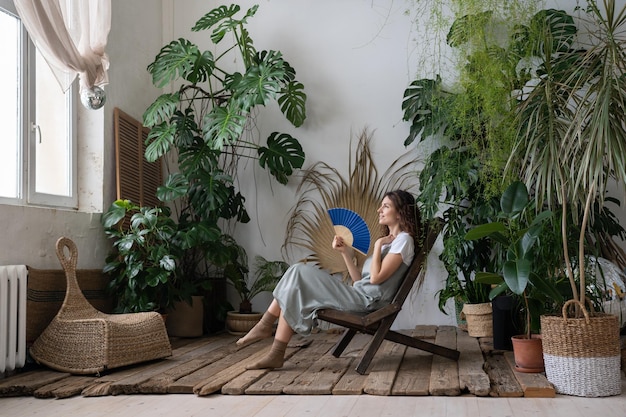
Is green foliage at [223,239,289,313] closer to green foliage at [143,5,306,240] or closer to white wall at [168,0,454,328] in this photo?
white wall at [168,0,454,328]

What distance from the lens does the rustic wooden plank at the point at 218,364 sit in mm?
3516

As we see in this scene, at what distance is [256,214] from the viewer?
6227mm

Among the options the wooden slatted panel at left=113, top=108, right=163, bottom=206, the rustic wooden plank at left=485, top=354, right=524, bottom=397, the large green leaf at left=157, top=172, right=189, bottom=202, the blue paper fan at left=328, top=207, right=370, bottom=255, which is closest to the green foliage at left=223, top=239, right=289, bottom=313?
the large green leaf at left=157, top=172, right=189, bottom=202

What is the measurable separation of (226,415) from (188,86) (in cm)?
365

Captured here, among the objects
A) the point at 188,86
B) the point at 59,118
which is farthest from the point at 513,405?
the point at 188,86

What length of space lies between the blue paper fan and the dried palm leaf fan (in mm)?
1535

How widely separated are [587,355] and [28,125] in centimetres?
356

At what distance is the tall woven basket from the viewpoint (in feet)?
10.5

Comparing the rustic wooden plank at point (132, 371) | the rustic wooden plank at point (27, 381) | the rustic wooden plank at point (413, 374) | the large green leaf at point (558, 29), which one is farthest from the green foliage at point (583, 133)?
the rustic wooden plank at point (27, 381)

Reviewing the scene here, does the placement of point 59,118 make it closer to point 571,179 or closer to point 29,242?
point 29,242

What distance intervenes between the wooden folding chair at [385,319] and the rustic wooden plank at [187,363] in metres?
0.86

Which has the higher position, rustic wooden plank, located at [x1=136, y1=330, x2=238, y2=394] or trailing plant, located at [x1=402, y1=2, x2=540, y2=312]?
trailing plant, located at [x1=402, y1=2, x2=540, y2=312]

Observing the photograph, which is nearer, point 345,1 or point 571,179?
point 571,179

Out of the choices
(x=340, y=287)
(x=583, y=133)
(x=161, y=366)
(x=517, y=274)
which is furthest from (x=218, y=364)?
(x=583, y=133)
